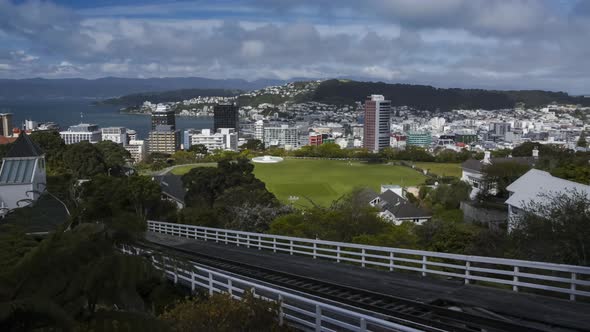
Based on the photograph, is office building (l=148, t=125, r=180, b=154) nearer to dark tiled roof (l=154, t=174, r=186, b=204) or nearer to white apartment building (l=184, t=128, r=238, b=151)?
white apartment building (l=184, t=128, r=238, b=151)

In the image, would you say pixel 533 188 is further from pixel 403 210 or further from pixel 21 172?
pixel 21 172

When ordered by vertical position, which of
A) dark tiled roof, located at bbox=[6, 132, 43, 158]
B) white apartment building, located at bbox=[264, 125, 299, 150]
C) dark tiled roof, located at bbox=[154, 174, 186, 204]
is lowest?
white apartment building, located at bbox=[264, 125, 299, 150]

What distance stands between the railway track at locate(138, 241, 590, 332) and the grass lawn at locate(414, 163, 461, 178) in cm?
6535

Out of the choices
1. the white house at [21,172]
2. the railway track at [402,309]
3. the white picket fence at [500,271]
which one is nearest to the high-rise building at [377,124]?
the white house at [21,172]

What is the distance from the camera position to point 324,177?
73438mm

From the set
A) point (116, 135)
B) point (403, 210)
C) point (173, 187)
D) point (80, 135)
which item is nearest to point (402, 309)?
point (403, 210)

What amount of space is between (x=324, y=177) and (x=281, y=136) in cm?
11890

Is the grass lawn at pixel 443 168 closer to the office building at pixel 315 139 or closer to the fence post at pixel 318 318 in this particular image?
the fence post at pixel 318 318

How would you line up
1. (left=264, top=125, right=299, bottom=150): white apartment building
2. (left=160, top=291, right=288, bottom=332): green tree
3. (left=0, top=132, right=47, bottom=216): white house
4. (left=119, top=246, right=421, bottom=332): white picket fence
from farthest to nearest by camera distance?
(left=264, top=125, right=299, bottom=150): white apartment building, (left=0, top=132, right=47, bottom=216): white house, (left=160, top=291, right=288, bottom=332): green tree, (left=119, top=246, right=421, bottom=332): white picket fence

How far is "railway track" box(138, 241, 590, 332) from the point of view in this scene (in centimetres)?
701

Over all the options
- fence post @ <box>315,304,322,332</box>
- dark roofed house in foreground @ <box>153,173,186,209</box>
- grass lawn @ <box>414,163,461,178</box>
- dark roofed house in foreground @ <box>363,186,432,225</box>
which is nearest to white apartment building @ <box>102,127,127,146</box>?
grass lawn @ <box>414,163,461,178</box>

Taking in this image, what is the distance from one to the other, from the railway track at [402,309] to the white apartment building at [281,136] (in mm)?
176538

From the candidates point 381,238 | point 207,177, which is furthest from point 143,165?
point 381,238

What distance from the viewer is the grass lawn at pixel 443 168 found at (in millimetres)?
75287
